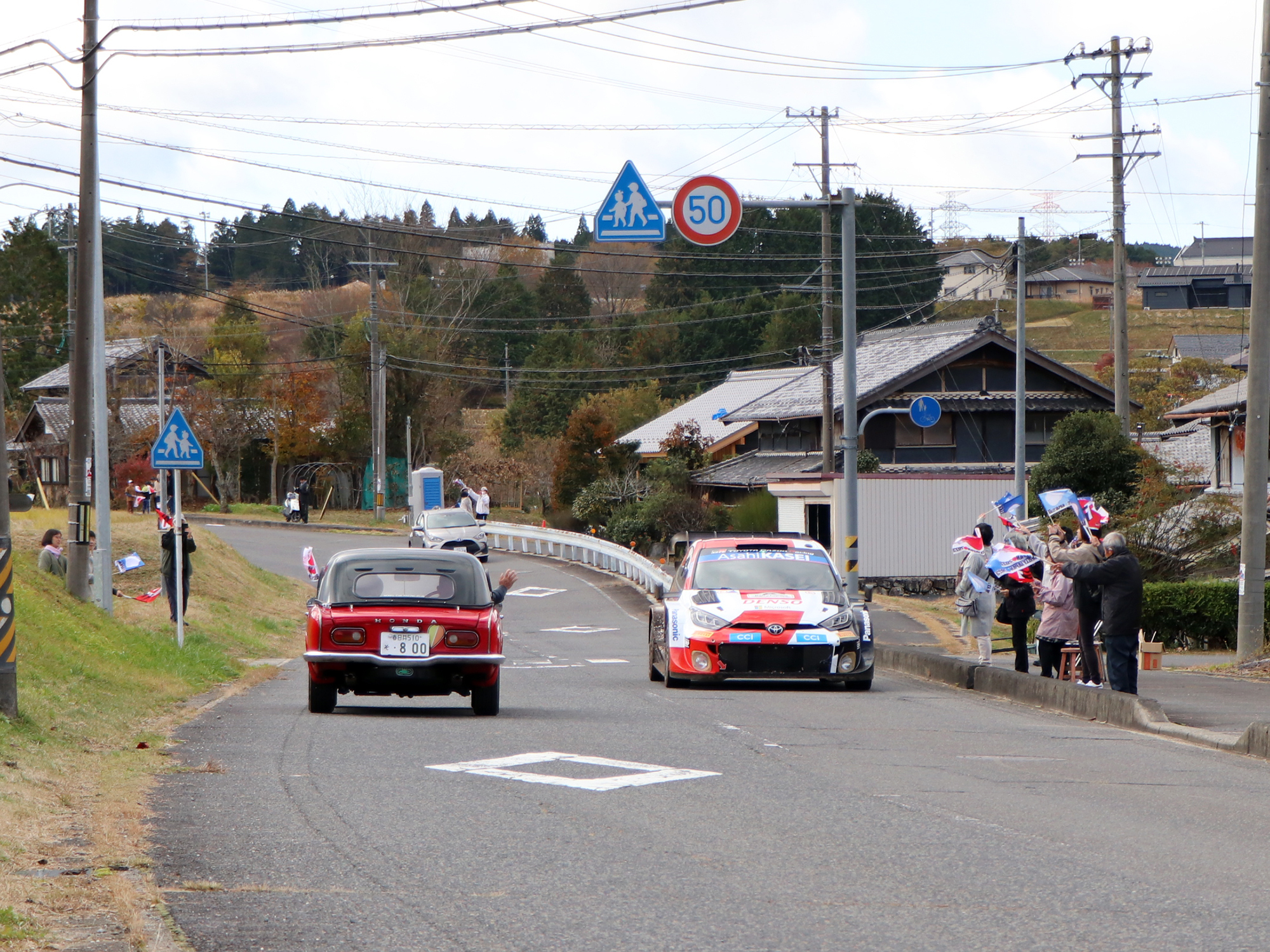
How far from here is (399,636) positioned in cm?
1254

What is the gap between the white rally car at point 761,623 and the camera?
14.9 m

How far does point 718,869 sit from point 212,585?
76.0ft

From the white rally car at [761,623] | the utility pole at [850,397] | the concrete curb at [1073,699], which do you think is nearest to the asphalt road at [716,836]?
the concrete curb at [1073,699]

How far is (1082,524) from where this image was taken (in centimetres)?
1466

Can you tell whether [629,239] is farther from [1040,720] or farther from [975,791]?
[975,791]

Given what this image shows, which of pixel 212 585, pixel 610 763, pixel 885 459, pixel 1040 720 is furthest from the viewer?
pixel 885 459

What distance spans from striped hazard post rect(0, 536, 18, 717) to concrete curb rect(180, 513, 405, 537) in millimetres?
40630

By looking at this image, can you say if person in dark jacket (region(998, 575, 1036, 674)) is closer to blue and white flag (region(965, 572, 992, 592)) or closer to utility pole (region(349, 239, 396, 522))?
blue and white flag (region(965, 572, 992, 592))

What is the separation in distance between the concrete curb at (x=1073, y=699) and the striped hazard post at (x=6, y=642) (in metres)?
9.29

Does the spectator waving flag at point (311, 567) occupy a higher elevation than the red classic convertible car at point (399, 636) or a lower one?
higher

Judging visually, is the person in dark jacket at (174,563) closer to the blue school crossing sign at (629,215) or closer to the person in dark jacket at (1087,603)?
the blue school crossing sign at (629,215)

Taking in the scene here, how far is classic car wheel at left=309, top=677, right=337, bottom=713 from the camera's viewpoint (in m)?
13.0

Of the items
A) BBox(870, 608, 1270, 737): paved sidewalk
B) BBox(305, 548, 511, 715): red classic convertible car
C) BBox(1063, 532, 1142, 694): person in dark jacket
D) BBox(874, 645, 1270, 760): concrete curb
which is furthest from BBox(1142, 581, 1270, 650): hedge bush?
BBox(305, 548, 511, 715): red classic convertible car

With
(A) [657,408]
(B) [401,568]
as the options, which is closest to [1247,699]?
(B) [401,568]
